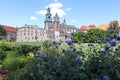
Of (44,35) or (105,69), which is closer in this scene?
(105,69)

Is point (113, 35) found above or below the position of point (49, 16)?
below

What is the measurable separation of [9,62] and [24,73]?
255 cm

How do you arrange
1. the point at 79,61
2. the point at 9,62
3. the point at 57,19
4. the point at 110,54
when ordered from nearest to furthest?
the point at 79,61 < the point at 110,54 < the point at 9,62 < the point at 57,19

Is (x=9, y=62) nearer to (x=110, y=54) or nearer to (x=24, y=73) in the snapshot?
(x=24, y=73)

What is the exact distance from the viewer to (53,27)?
10269 cm

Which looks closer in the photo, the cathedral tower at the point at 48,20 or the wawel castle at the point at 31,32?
the cathedral tower at the point at 48,20

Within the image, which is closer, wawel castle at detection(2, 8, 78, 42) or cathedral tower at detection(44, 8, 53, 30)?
cathedral tower at detection(44, 8, 53, 30)

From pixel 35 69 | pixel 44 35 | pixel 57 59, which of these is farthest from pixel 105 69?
pixel 44 35


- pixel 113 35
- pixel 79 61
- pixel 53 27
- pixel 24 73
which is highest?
pixel 53 27

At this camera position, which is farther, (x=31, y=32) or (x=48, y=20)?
(x=31, y=32)

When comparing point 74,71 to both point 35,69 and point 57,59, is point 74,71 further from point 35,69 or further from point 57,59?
point 35,69

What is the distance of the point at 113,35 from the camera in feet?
15.9

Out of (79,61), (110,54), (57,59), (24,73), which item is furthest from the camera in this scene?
(24,73)

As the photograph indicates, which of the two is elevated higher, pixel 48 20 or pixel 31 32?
pixel 48 20
